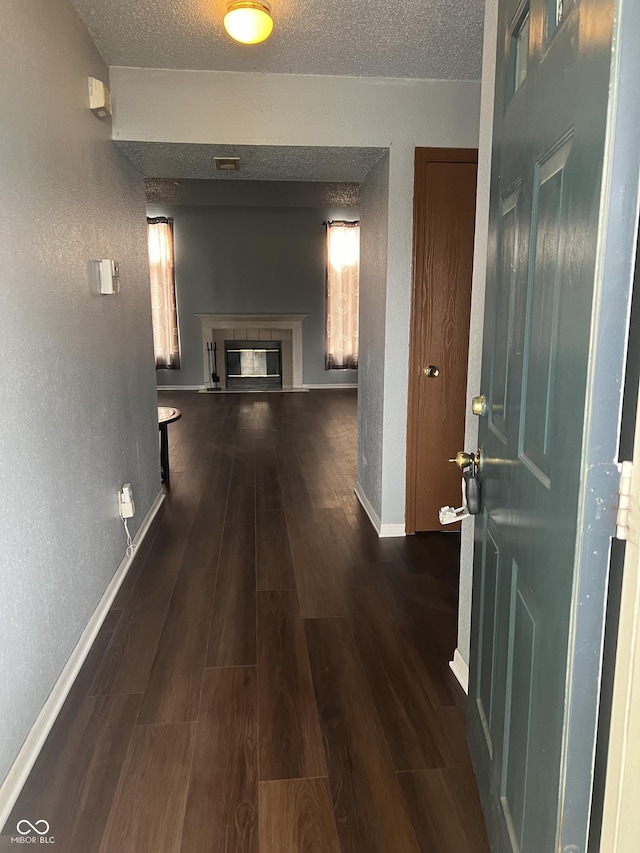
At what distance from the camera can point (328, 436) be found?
6.03 m

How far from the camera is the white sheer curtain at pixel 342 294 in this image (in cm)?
894

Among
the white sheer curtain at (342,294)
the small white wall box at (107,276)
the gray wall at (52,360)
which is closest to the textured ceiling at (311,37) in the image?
the gray wall at (52,360)

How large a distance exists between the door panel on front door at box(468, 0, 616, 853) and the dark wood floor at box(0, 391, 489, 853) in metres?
0.34

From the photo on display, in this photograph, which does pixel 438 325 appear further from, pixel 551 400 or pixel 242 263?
pixel 242 263

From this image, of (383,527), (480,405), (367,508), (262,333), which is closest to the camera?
(480,405)

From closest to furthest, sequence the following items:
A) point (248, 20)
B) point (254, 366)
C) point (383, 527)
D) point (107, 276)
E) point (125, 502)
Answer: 1. point (248, 20)
2. point (107, 276)
3. point (125, 502)
4. point (383, 527)
5. point (254, 366)

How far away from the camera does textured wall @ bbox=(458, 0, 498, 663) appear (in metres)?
1.63

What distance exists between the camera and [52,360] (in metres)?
1.96

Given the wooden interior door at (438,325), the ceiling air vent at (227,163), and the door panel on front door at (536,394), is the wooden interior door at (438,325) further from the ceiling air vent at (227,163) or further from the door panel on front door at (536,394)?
the door panel on front door at (536,394)

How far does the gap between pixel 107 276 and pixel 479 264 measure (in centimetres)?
162

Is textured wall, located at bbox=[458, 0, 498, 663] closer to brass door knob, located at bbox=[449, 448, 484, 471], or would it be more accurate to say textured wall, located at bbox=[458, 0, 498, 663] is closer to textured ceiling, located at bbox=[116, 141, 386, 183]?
brass door knob, located at bbox=[449, 448, 484, 471]

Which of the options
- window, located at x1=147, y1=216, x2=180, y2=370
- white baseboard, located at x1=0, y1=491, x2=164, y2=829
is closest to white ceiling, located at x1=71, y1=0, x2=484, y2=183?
white baseboard, located at x1=0, y1=491, x2=164, y2=829

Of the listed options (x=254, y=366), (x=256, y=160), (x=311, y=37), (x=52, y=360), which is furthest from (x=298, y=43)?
(x=254, y=366)

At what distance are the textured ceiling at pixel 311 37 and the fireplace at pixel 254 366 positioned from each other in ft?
21.4
